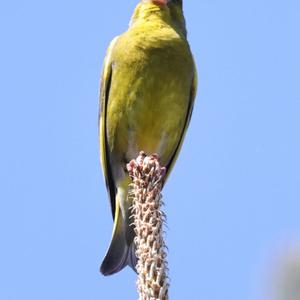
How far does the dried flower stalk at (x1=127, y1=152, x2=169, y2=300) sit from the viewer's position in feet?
6.70

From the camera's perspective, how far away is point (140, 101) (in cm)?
482

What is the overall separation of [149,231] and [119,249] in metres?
2.33

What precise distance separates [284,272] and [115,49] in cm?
363

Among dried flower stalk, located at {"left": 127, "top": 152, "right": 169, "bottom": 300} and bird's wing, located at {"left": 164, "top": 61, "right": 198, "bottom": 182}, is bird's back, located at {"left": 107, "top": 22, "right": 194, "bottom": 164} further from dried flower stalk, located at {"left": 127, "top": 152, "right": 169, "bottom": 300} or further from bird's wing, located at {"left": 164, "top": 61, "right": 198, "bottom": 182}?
dried flower stalk, located at {"left": 127, "top": 152, "right": 169, "bottom": 300}

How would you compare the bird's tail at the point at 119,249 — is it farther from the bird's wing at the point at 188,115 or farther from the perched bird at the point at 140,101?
the bird's wing at the point at 188,115

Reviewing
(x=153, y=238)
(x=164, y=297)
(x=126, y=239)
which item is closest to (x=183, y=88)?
(x=126, y=239)

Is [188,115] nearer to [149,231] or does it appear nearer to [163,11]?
[163,11]

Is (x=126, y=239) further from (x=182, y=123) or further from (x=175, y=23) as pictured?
(x=175, y=23)

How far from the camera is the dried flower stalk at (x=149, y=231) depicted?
2.04 metres

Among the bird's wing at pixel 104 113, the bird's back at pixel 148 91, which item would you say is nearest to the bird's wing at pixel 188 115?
the bird's back at pixel 148 91

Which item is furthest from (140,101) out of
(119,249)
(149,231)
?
(149,231)

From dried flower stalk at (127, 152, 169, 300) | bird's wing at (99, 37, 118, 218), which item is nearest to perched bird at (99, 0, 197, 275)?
bird's wing at (99, 37, 118, 218)

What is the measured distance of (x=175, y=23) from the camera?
5.41m

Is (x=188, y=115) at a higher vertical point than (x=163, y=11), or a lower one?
lower
